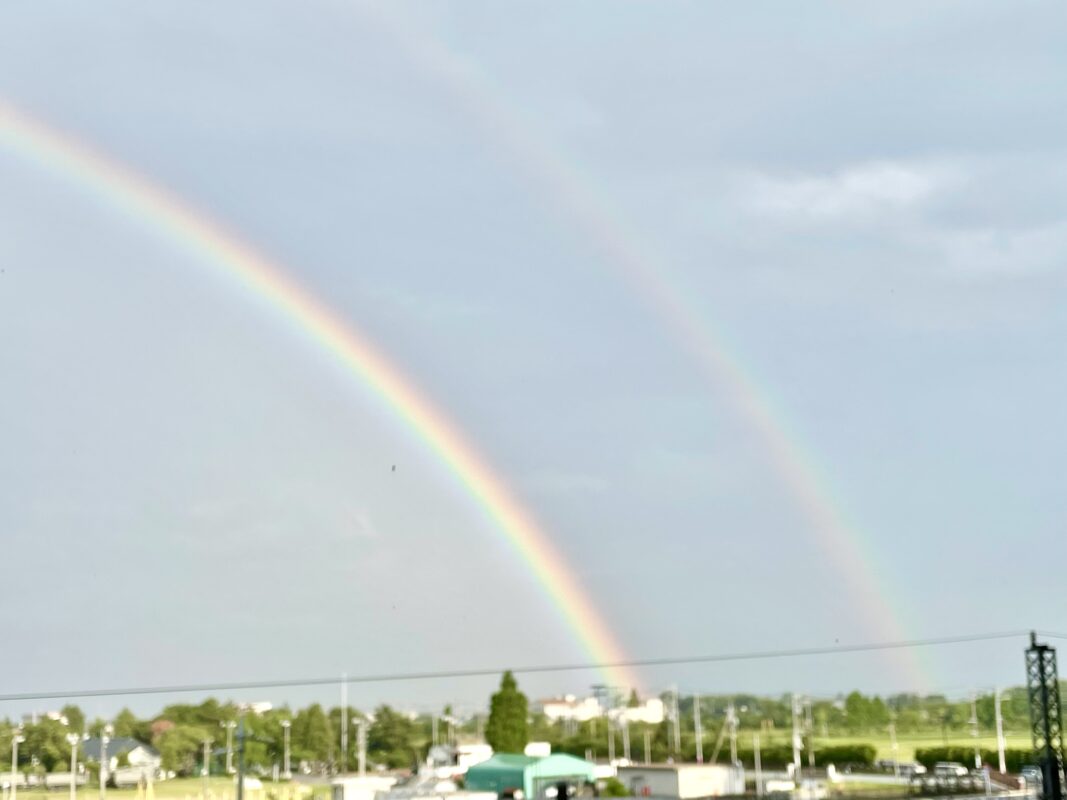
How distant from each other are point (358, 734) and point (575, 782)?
28.3m

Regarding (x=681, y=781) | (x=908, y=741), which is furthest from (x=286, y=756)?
(x=908, y=741)

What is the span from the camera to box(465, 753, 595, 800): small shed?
5509cm

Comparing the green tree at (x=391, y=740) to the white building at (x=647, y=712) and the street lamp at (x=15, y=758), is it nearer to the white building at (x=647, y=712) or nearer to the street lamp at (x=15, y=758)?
the street lamp at (x=15, y=758)

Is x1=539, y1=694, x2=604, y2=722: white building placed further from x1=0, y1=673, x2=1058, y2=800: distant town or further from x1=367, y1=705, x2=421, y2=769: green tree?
x1=367, y1=705, x2=421, y2=769: green tree

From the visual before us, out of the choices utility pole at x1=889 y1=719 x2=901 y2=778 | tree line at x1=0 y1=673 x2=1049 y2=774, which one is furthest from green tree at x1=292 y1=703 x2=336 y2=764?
utility pole at x1=889 y1=719 x2=901 y2=778

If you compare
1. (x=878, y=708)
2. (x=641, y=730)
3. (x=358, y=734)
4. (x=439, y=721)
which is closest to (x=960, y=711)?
(x=878, y=708)

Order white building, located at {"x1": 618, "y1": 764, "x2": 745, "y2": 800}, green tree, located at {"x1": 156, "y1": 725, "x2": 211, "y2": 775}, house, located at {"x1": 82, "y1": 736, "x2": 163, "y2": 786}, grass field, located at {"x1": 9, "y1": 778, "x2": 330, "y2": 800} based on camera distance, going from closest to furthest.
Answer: white building, located at {"x1": 618, "y1": 764, "x2": 745, "y2": 800} < grass field, located at {"x1": 9, "y1": 778, "x2": 330, "y2": 800} < house, located at {"x1": 82, "y1": 736, "x2": 163, "y2": 786} < green tree, located at {"x1": 156, "y1": 725, "x2": 211, "y2": 775}

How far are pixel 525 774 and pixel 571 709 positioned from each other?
89.9 m

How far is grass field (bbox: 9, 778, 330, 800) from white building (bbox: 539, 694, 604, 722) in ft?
173

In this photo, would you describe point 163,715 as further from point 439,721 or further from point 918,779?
point 918,779

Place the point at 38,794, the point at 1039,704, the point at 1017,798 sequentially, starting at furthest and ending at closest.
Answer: the point at 38,794 < the point at 1017,798 < the point at 1039,704

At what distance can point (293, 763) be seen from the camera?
3189 inches

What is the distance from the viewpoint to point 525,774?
182 ft

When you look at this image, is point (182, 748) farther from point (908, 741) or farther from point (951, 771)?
point (908, 741)
